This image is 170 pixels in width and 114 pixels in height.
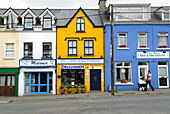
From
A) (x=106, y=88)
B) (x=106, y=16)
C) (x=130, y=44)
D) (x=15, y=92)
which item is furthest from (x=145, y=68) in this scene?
(x=15, y=92)

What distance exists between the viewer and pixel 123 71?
2175cm

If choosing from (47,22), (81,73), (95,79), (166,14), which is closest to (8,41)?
(47,22)

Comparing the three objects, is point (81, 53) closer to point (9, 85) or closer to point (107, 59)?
point (107, 59)

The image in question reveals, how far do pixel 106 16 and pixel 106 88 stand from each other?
8.48m

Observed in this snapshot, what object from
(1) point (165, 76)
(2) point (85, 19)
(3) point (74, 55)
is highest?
(2) point (85, 19)

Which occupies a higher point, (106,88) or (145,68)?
(145,68)

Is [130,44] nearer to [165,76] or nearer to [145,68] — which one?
[145,68]

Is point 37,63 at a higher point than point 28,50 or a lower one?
lower

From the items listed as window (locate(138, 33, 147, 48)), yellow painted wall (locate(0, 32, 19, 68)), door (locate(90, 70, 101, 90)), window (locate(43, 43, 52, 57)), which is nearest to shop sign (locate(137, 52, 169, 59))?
window (locate(138, 33, 147, 48))

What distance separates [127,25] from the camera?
72.4 ft

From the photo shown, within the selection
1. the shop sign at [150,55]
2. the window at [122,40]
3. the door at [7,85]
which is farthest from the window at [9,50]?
the shop sign at [150,55]

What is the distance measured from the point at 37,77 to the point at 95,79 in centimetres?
626

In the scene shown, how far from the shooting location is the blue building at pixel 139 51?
21594 mm

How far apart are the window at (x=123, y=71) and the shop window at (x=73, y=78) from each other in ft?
12.6
